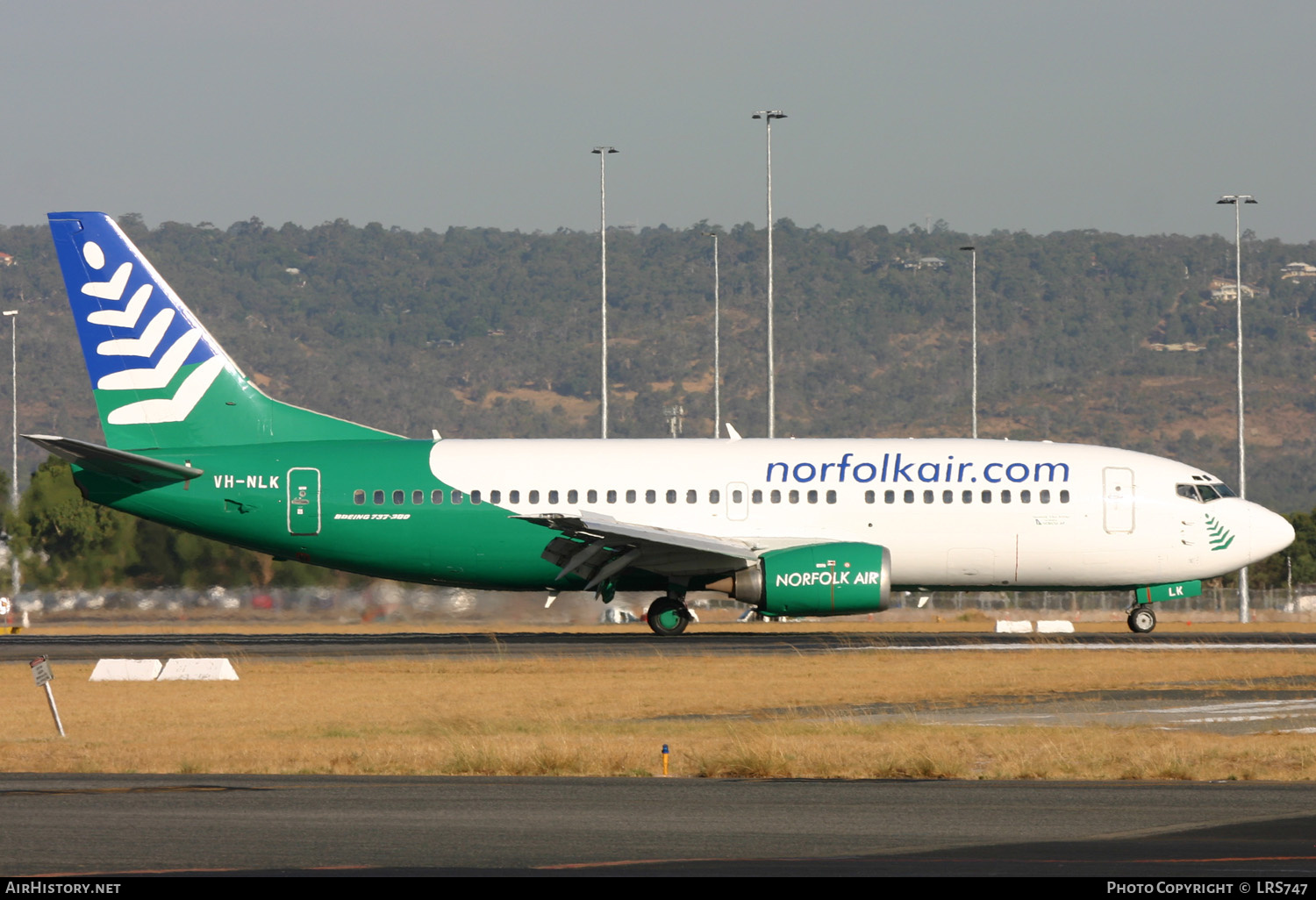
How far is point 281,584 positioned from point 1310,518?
80.2 metres

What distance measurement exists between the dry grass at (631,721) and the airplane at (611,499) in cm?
498

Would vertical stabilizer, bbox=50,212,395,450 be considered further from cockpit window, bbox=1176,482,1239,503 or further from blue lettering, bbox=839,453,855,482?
cockpit window, bbox=1176,482,1239,503

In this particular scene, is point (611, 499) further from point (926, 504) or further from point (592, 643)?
point (926, 504)

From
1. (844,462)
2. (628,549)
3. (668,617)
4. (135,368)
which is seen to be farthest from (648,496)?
(135,368)

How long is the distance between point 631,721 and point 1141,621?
61.3 ft

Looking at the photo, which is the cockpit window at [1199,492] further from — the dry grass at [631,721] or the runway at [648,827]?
the runway at [648,827]

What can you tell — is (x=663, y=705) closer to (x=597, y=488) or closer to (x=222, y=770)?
(x=222, y=770)

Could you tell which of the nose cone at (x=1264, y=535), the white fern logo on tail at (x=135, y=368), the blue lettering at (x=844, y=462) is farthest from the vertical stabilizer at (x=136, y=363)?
the nose cone at (x=1264, y=535)

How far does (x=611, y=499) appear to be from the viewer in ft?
128

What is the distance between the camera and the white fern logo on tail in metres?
39.7

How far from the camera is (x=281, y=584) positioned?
45531 mm

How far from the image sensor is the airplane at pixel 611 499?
3881cm

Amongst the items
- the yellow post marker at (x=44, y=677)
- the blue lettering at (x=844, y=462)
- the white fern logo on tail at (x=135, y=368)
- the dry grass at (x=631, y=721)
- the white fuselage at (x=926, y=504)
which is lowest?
the dry grass at (x=631, y=721)

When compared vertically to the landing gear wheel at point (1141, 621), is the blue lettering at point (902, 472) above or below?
above
